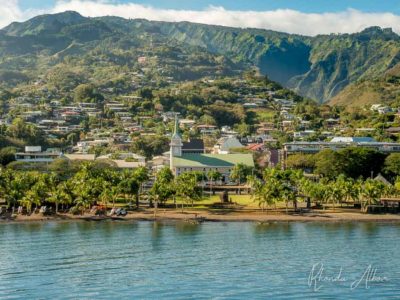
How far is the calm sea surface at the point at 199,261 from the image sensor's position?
4538 cm

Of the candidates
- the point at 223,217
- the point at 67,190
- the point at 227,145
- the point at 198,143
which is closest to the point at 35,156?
the point at 198,143

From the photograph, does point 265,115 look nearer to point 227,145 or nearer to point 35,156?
point 227,145

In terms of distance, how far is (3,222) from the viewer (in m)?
78.5

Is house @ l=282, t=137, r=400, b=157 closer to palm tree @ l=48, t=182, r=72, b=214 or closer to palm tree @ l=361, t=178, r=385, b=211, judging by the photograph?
palm tree @ l=361, t=178, r=385, b=211

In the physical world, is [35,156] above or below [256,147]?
below

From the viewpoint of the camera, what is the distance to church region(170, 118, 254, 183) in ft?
367

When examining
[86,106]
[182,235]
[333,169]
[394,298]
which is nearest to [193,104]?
[86,106]

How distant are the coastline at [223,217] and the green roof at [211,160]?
93.1 feet

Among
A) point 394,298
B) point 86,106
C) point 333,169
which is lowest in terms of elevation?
point 394,298

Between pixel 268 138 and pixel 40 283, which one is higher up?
pixel 268 138

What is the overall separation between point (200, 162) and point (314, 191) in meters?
30.2

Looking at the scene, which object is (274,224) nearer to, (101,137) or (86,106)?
(101,137)

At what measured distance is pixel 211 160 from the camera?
114 metres

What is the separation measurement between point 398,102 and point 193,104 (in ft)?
174
